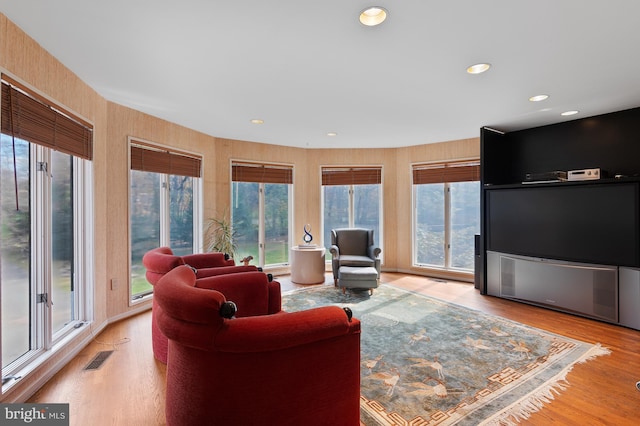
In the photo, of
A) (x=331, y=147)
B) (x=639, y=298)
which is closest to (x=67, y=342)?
(x=331, y=147)

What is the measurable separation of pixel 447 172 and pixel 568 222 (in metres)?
2.04

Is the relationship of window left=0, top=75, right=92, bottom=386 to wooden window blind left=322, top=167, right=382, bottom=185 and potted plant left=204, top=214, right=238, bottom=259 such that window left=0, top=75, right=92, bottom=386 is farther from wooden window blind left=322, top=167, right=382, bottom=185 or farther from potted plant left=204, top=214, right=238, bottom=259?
wooden window blind left=322, top=167, right=382, bottom=185

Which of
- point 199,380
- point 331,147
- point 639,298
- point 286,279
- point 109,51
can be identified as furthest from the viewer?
point 331,147

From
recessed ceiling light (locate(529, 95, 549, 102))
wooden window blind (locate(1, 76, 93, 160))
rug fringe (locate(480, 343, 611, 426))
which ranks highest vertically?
recessed ceiling light (locate(529, 95, 549, 102))

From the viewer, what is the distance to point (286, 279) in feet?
17.4

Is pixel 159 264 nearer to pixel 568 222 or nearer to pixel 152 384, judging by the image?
pixel 152 384

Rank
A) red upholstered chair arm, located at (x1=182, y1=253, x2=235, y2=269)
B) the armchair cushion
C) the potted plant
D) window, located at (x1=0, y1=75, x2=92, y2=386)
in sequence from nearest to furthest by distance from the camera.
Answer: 1. window, located at (x1=0, y1=75, x2=92, y2=386)
2. red upholstered chair arm, located at (x1=182, y1=253, x2=235, y2=269)
3. the potted plant
4. the armchair cushion

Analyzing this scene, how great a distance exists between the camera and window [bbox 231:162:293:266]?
17.1 ft

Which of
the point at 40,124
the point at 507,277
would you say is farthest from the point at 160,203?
the point at 507,277

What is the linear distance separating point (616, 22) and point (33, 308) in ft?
15.4

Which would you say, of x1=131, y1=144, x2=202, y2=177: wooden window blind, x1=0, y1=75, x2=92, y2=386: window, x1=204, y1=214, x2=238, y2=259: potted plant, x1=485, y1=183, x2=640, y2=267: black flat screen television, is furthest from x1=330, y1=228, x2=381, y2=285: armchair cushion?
x1=0, y1=75, x2=92, y2=386: window

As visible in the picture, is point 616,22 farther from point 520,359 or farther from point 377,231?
point 377,231

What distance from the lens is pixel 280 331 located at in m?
1.27

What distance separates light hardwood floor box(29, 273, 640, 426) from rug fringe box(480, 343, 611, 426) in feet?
0.12
